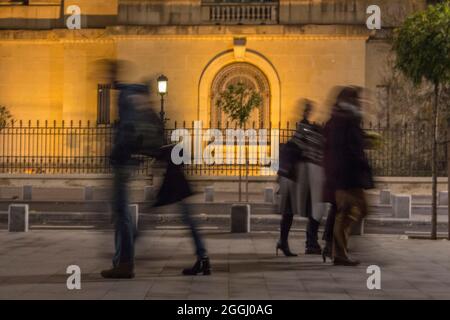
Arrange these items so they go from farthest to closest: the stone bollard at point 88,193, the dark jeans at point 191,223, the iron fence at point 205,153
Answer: the iron fence at point 205,153 < the stone bollard at point 88,193 < the dark jeans at point 191,223

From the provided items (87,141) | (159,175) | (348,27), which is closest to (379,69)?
(348,27)

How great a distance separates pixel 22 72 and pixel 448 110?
653 inches

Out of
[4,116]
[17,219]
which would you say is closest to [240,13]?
[4,116]

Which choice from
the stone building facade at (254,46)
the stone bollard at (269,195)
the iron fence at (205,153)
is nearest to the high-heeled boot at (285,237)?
the stone bollard at (269,195)

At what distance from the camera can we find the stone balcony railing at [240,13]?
30.8 m

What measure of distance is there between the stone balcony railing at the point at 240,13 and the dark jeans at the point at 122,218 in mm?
23387

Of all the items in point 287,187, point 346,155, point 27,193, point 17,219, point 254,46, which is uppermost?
point 254,46

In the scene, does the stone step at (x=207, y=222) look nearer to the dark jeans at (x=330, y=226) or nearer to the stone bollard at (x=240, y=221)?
the stone bollard at (x=240, y=221)

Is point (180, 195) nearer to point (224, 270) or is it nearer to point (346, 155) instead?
point (224, 270)

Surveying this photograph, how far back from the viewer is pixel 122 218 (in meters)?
8.05

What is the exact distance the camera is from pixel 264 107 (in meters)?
31.2

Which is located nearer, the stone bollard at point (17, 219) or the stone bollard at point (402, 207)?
the stone bollard at point (17, 219)

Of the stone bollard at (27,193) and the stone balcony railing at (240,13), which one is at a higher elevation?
the stone balcony railing at (240,13)

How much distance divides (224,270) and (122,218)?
1.45 m
